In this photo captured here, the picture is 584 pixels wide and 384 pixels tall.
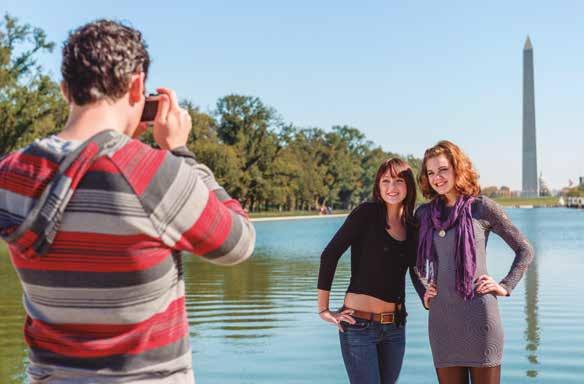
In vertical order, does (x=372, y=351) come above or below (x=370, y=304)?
below

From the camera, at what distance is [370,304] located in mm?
3244

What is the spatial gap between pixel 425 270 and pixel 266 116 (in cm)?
6003

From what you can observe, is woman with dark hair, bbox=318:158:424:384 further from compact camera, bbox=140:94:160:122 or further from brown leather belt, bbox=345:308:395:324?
compact camera, bbox=140:94:160:122

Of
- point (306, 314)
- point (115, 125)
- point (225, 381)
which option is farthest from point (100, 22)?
point (306, 314)

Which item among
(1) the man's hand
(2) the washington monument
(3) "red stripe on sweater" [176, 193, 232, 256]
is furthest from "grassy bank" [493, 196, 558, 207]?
(3) "red stripe on sweater" [176, 193, 232, 256]

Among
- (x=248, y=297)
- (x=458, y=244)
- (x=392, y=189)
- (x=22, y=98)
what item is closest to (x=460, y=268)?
(x=458, y=244)

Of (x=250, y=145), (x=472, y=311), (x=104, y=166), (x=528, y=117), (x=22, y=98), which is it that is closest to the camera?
(x=104, y=166)

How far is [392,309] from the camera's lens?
3.26m

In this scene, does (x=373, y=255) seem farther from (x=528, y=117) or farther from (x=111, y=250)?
(x=528, y=117)

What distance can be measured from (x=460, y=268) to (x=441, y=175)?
437mm

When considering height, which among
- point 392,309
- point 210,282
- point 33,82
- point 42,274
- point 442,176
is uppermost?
point 33,82

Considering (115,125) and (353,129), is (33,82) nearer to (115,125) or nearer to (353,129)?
(115,125)

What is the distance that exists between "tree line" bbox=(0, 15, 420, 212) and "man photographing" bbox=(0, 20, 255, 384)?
17551mm

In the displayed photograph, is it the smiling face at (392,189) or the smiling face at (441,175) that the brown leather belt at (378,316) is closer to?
the smiling face at (392,189)
